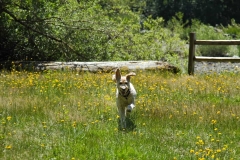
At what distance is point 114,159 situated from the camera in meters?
6.71

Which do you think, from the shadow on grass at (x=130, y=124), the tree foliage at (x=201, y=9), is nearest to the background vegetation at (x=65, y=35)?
the shadow on grass at (x=130, y=124)

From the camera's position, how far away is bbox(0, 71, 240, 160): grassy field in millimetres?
7062

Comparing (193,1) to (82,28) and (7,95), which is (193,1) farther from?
(7,95)

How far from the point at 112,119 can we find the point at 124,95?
2.97ft

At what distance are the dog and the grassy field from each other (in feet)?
0.92

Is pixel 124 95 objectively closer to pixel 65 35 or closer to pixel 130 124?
pixel 130 124

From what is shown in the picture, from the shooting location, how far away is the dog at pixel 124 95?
807 centimetres

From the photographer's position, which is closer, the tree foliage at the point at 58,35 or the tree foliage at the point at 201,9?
the tree foliage at the point at 58,35

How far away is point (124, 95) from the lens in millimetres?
8195

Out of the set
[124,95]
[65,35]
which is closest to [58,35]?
[65,35]

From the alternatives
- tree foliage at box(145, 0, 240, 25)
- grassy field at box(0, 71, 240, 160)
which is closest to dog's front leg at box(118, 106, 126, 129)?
grassy field at box(0, 71, 240, 160)

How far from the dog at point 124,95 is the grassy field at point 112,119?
0.92 ft

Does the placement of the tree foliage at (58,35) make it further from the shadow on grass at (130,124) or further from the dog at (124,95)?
the dog at (124,95)

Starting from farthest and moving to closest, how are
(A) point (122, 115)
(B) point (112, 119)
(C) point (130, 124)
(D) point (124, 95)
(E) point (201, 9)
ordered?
1. (E) point (201, 9)
2. (B) point (112, 119)
3. (C) point (130, 124)
4. (A) point (122, 115)
5. (D) point (124, 95)
